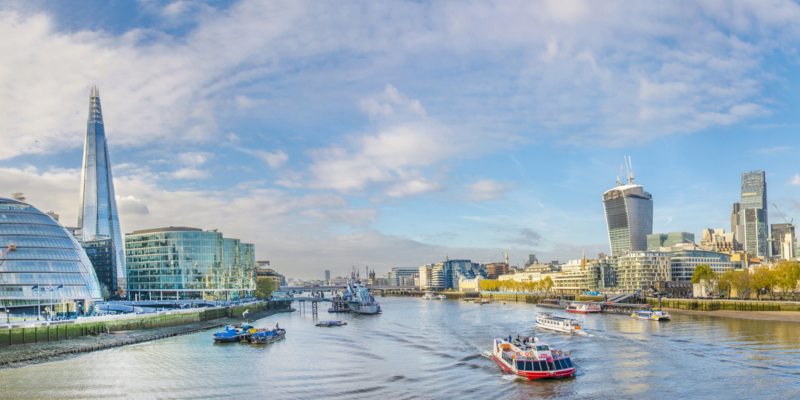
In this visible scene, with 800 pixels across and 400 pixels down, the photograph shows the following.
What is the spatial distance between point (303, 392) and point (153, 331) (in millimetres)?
60071

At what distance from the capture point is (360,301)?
15600 centimetres

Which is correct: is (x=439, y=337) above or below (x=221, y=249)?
below

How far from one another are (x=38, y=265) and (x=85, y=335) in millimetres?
34890

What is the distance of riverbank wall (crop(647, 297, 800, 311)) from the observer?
107m

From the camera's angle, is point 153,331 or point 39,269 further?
point 39,269

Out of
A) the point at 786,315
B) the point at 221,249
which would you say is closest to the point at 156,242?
the point at 221,249

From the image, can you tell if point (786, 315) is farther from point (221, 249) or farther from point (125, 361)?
point (221, 249)

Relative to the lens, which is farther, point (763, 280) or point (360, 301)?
point (360, 301)

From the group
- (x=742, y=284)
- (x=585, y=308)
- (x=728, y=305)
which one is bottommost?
(x=585, y=308)

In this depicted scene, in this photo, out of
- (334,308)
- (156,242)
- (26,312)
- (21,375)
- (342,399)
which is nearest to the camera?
(342,399)

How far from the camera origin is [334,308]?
161750 millimetres

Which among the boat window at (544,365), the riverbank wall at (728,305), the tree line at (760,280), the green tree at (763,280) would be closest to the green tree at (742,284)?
the tree line at (760,280)

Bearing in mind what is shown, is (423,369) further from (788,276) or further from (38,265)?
(788,276)

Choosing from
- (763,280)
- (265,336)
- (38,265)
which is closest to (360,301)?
(265,336)
